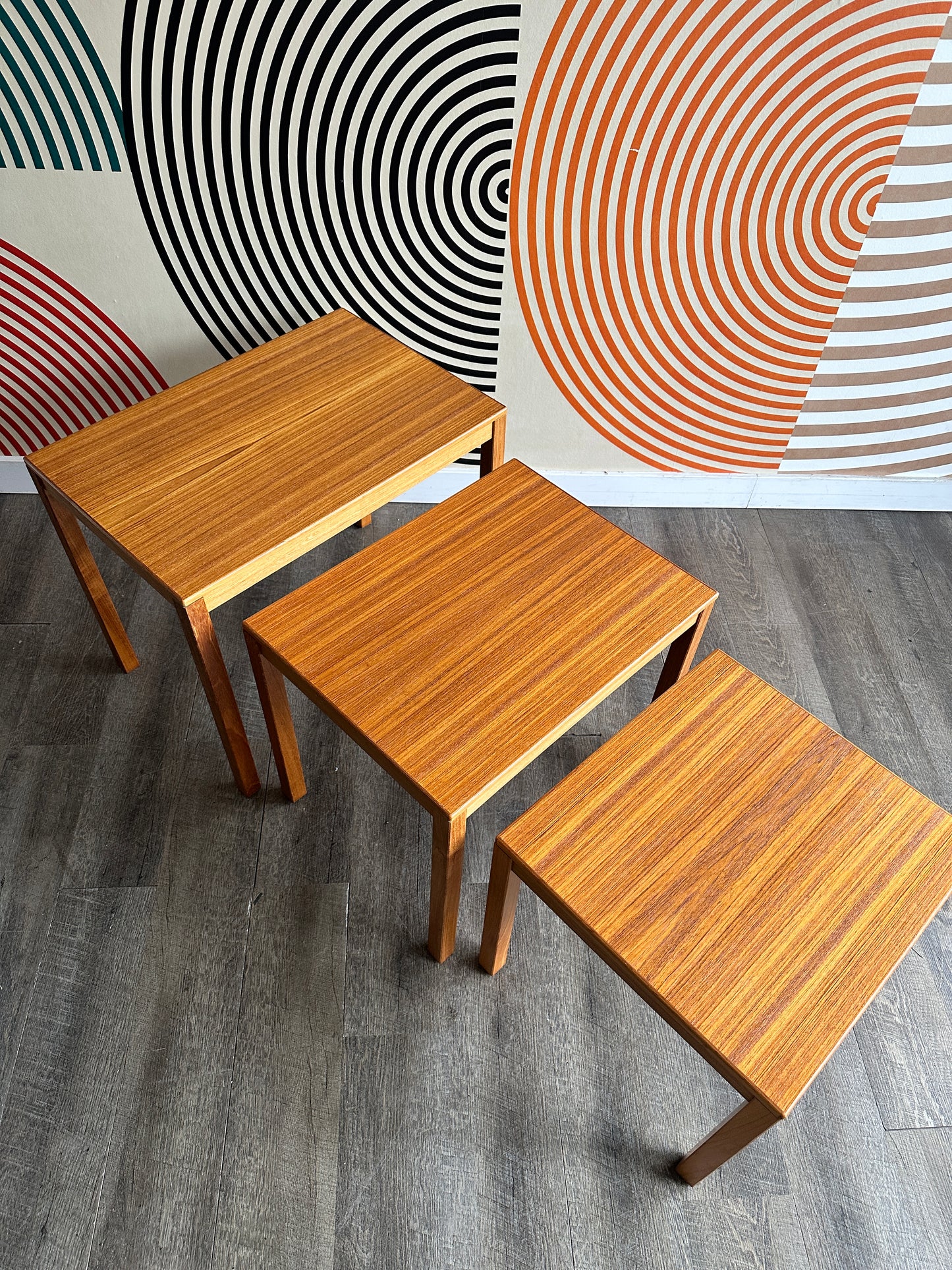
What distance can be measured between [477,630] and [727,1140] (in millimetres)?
747

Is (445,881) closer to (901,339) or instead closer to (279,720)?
(279,720)

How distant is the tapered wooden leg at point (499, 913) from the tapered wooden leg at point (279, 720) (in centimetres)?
44

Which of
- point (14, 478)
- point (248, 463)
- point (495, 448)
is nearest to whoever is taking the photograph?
point (248, 463)

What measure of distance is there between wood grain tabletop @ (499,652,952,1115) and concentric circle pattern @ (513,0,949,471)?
0.95 metres

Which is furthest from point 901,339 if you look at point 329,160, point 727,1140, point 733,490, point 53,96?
point 53,96

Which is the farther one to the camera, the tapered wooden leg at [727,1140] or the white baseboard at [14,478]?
the white baseboard at [14,478]

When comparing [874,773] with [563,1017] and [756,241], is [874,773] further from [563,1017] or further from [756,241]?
[756,241]

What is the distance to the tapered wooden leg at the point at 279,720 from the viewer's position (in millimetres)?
1401

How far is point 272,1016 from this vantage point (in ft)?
4.74

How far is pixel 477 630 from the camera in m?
1.36

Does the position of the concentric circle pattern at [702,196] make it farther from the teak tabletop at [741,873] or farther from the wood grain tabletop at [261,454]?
the teak tabletop at [741,873]

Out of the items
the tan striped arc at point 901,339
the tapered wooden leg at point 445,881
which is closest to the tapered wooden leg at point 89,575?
the tapered wooden leg at point 445,881

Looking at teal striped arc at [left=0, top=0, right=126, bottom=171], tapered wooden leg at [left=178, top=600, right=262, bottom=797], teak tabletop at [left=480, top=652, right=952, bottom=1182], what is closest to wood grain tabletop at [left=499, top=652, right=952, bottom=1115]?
teak tabletop at [left=480, top=652, right=952, bottom=1182]

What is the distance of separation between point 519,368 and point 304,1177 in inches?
61.6
